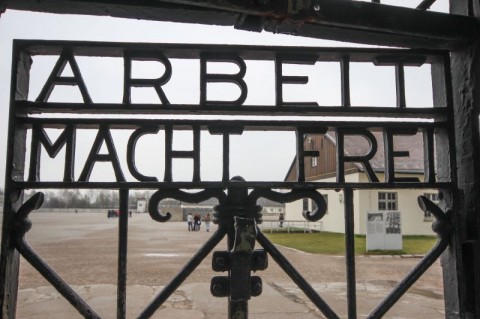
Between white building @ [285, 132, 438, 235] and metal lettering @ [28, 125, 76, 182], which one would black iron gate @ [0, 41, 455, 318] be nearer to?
metal lettering @ [28, 125, 76, 182]

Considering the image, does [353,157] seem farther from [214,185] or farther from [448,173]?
[214,185]

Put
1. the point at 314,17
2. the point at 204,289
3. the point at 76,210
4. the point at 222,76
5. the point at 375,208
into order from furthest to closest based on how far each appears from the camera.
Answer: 1. the point at 76,210
2. the point at 375,208
3. the point at 204,289
4. the point at 222,76
5. the point at 314,17

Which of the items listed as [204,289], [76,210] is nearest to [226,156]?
[204,289]

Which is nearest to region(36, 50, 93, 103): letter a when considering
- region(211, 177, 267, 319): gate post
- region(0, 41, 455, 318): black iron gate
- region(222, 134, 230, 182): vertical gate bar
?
region(0, 41, 455, 318): black iron gate

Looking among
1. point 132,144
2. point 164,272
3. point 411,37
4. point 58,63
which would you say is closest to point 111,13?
point 58,63

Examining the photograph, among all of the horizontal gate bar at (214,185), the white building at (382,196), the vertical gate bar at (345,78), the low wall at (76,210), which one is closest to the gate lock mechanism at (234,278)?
the horizontal gate bar at (214,185)

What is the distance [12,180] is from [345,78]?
154 cm

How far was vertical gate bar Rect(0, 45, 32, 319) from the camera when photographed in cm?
157

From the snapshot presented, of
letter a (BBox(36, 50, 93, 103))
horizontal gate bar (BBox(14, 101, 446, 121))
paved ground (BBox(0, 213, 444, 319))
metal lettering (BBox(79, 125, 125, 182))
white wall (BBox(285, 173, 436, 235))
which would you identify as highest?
letter a (BBox(36, 50, 93, 103))

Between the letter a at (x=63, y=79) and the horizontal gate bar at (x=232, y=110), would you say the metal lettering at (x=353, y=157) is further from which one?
the letter a at (x=63, y=79)

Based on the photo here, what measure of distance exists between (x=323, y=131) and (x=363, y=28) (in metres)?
0.48

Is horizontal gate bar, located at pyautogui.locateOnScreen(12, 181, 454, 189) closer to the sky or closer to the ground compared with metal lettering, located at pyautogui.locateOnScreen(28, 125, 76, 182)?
closer to the ground

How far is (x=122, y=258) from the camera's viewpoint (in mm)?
1685

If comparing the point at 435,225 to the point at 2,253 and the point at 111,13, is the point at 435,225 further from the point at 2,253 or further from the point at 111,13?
the point at 2,253
